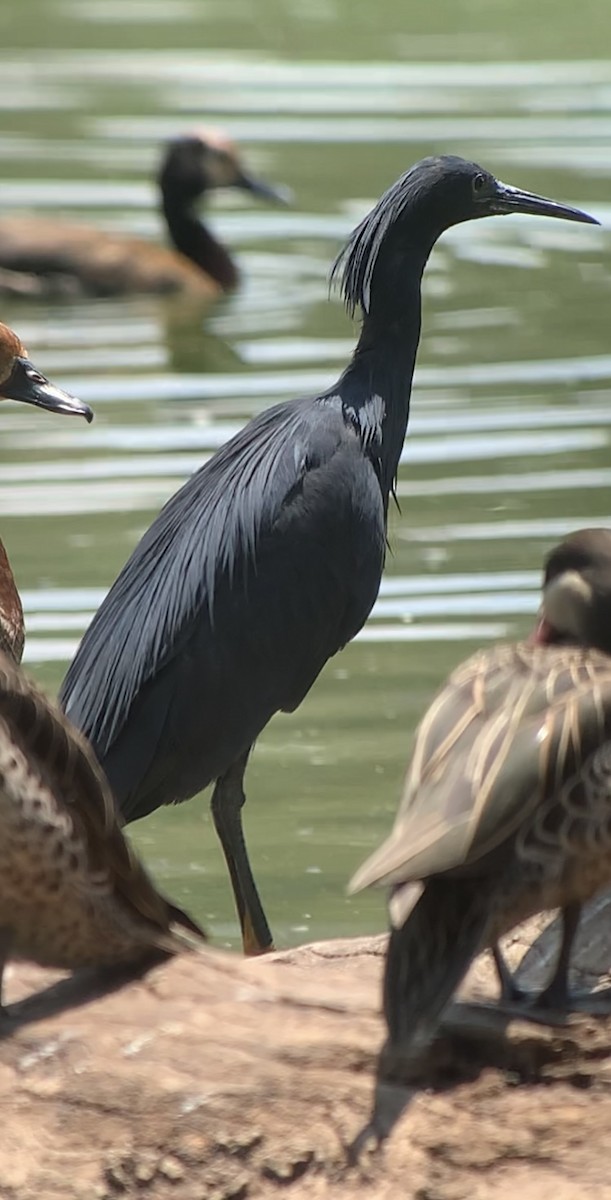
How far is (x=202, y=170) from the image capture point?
15.6 m

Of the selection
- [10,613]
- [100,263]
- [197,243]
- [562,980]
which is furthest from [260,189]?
[562,980]

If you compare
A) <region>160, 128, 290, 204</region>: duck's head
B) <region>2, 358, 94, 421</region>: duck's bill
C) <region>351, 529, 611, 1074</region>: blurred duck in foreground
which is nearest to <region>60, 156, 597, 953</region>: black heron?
<region>2, 358, 94, 421</region>: duck's bill

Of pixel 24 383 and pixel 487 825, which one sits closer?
pixel 487 825

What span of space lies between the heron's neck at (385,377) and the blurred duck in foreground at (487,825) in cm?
236

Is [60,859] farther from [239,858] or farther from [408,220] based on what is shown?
[408,220]

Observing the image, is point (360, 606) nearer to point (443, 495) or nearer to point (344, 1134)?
point (344, 1134)

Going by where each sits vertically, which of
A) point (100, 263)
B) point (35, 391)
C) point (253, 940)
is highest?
point (35, 391)

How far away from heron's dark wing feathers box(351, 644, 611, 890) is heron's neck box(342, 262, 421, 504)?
7.56 feet

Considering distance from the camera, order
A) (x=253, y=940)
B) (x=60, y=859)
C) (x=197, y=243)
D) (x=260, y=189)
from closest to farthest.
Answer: (x=60, y=859), (x=253, y=940), (x=197, y=243), (x=260, y=189)

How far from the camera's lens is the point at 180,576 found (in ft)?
21.0

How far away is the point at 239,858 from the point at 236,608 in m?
0.64

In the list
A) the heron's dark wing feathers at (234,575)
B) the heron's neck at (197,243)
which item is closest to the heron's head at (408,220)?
the heron's dark wing feathers at (234,575)

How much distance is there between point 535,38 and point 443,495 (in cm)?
1403

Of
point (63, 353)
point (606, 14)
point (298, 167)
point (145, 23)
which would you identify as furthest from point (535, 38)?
point (63, 353)
